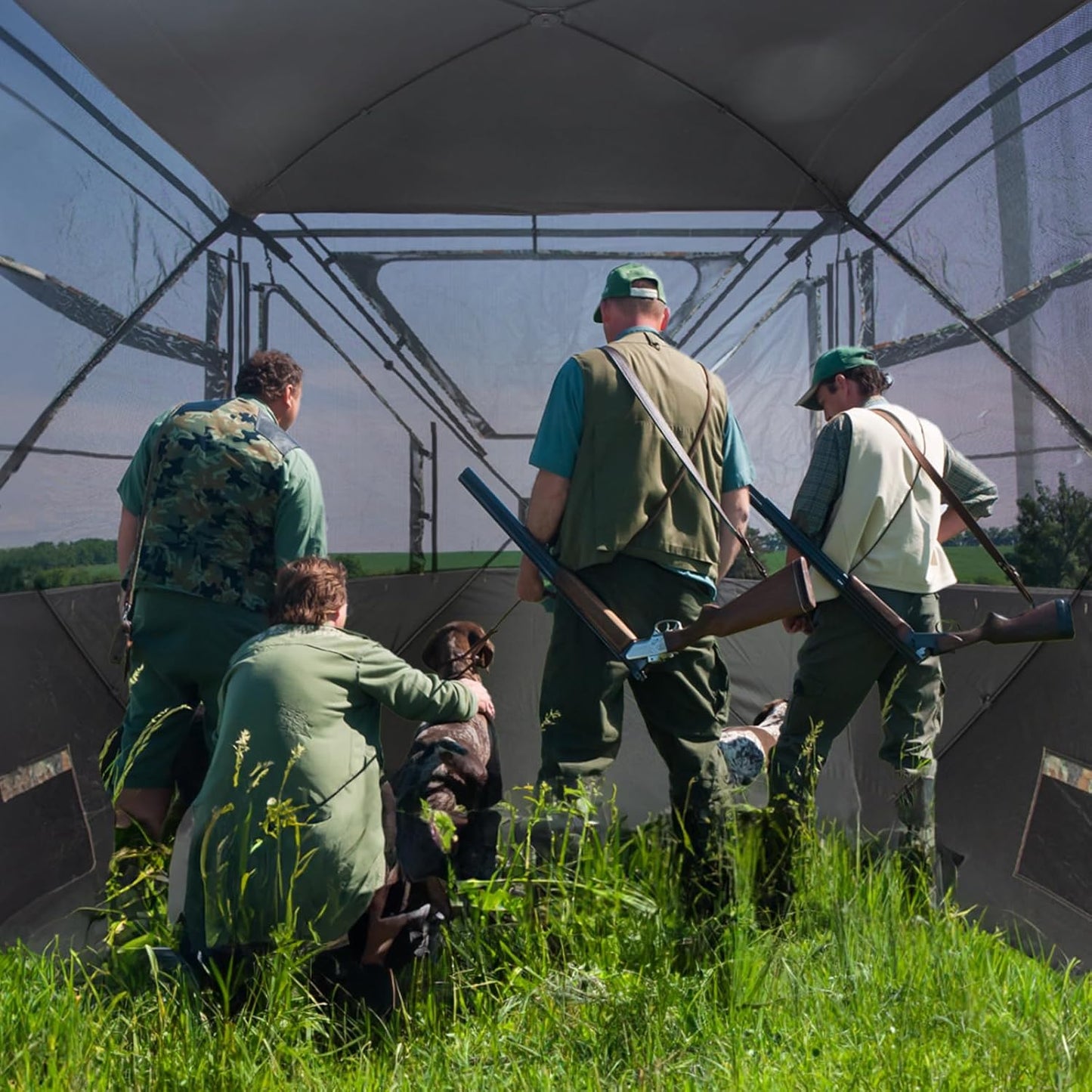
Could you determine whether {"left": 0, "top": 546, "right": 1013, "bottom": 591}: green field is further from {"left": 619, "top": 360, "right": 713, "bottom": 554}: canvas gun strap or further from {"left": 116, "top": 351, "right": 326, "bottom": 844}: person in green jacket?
{"left": 619, "top": 360, "right": 713, "bottom": 554}: canvas gun strap

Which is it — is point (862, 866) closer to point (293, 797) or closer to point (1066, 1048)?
point (1066, 1048)

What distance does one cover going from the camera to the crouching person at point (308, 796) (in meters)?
2.49

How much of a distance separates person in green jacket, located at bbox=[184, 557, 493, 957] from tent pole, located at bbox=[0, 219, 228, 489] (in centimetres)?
133

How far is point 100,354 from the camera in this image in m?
3.71

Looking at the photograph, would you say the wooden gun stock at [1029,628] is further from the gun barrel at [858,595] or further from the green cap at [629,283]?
the green cap at [629,283]

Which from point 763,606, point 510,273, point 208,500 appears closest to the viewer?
point 763,606

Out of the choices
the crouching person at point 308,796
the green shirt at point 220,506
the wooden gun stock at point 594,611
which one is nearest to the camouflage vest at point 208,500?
the green shirt at point 220,506

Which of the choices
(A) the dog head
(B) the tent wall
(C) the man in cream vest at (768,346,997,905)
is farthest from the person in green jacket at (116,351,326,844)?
(C) the man in cream vest at (768,346,997,905)

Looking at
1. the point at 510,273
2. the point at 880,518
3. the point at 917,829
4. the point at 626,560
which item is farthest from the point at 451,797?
the point at 510,273

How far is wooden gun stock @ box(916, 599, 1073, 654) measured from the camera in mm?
2930

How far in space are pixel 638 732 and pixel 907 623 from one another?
0.96 meters

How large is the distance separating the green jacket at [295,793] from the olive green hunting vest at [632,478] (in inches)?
25.9

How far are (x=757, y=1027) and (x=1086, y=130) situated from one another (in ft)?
8.35

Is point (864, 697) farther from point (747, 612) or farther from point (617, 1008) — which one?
point (617, 1008)
